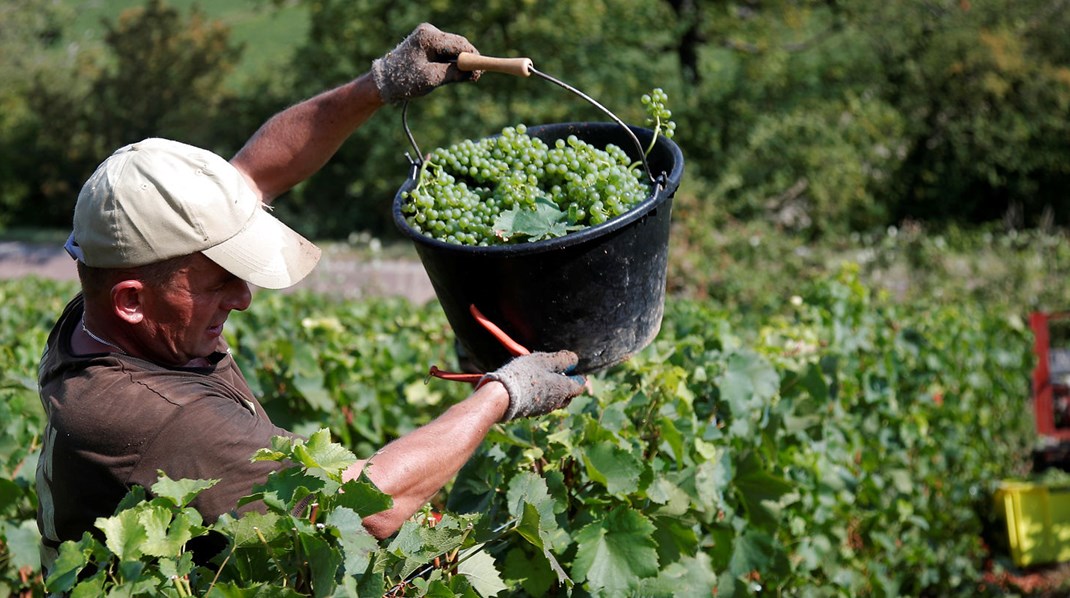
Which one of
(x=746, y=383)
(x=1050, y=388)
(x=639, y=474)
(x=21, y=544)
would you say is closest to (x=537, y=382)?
(x=639, y=474)

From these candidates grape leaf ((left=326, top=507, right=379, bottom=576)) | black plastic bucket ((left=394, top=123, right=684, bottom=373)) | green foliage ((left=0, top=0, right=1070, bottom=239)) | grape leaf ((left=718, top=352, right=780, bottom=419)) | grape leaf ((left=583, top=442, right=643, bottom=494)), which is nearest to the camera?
grape leaf ((left=326, top=507, right=379, bottom=576))

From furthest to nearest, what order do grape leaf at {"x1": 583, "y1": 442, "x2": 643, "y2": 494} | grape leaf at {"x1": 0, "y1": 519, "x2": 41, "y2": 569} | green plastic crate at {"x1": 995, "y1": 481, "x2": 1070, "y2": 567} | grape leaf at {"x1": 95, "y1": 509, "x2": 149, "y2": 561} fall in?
1. green plastic crate at {"x1": 995, "y1": 481, "x2": 1070, "y2": 567}
2. grape leaf at {"x1": 0, "y1": 519, "x2": 41, "y2": 569}
3. grape leaf at {"x1": 583, "y1": 442, "x2": 643, "y2": 494}
4. grape leaf at {"x1": 95, "y1": 509, "x2": 149, "y2": 561}

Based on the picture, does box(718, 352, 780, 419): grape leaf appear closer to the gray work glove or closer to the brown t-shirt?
Answer: the gray work glove

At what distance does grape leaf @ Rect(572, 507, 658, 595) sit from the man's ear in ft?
3.22

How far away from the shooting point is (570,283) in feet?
7.38

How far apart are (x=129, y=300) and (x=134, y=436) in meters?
0.26

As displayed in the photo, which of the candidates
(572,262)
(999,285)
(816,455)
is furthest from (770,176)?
(572,262)

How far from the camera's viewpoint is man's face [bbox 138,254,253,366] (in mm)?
1976

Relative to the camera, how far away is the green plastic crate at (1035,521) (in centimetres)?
588

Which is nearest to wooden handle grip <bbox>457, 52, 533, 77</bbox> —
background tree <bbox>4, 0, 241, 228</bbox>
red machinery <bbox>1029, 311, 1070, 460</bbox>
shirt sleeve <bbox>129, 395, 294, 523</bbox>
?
shirt sleeve <bbox>129, 395, 294, 523</bbox>

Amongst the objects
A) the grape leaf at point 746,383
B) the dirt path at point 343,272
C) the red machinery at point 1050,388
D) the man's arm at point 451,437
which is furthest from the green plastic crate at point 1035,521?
the dirt path at point 343,272

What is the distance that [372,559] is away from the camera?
170cm

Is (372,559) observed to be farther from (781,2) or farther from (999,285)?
(781,2)

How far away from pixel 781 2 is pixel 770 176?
2993 mm
